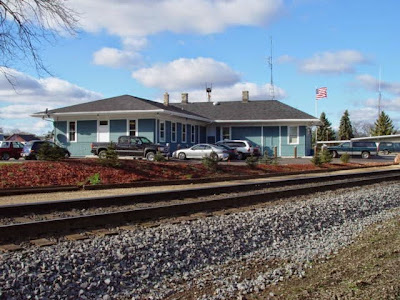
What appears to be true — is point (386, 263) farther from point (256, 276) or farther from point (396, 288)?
Answer: point (256, 276)

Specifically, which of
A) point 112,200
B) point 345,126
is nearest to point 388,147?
point 345,126

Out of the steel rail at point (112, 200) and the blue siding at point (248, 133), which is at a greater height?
the blue siding at point (248, 133)

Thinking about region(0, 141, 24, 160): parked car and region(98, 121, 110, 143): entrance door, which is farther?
region(98, 121, 110, 143): entrance door

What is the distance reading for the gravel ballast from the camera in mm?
5172

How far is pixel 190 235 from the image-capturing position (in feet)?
24.6

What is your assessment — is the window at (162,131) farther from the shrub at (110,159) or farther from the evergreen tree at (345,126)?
the evergreen tree at (345,126)

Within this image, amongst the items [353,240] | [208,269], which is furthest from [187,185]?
[208,269]

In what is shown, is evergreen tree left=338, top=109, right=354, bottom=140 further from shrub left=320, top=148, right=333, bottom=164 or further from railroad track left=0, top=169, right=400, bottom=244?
railroad track left=0, top=169, right=400, bottom=244

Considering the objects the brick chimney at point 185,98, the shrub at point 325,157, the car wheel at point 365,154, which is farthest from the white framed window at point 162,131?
the car wheel at point 365,154

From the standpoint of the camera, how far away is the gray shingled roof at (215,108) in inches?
1268

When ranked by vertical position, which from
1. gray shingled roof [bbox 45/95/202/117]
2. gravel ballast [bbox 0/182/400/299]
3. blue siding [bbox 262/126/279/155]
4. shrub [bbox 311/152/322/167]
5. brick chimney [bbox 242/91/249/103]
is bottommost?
gravel ballast [bbox 0/182/400/299]

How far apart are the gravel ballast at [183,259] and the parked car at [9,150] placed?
24.3 m

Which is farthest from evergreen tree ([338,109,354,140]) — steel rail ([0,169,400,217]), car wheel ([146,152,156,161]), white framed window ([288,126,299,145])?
steel rail ([0,169,400,217])

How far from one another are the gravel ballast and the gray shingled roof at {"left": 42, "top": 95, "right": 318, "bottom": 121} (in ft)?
73.7
